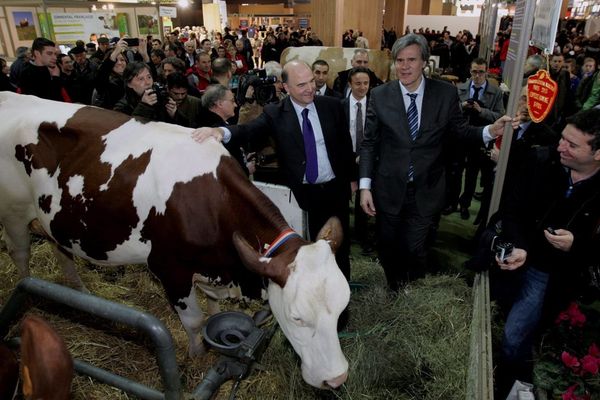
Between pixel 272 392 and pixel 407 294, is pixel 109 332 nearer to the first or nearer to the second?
pixel 272 392

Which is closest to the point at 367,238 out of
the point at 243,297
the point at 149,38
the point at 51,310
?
the point at 243,297

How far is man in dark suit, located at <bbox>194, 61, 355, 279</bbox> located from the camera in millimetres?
3211

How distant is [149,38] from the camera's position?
1214cm

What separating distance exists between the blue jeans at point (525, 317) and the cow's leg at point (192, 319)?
2.04m

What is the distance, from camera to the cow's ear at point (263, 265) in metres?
2.08

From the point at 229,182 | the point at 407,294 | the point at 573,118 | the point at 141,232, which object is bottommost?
the point at 407,294

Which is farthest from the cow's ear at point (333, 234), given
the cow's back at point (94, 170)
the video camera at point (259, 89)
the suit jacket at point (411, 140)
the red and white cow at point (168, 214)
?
the video camera at point (259, 89)

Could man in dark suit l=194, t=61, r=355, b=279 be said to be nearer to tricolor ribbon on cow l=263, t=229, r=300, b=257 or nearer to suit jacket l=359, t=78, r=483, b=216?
suit jacket l=359, t=78, r=483, b=216

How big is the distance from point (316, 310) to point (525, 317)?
5.04ft

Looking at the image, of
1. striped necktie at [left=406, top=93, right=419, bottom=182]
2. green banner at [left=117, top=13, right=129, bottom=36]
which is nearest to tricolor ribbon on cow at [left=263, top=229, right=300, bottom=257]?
striped necktie at [left=406, top=93, right=419, bottom=182]

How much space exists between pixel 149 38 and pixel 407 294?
1148cm

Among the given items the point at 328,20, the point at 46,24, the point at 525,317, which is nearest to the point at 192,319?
the point at 525,317

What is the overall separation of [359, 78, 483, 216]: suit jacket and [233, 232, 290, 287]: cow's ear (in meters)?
1.47

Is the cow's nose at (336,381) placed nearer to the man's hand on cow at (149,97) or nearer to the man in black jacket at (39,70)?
the man's hand on cow at (149,97)
